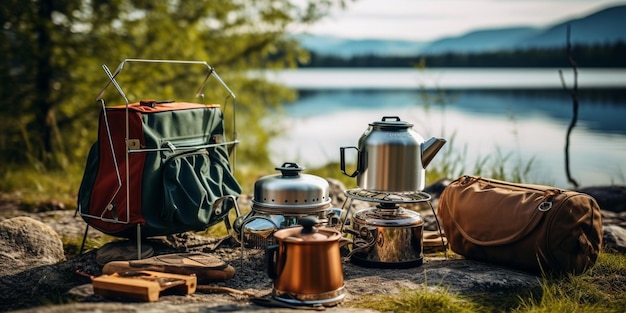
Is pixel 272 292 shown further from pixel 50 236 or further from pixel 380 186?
pixel 50 236

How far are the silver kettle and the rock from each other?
7.69 ft

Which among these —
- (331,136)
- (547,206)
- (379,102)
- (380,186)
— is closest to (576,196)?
(547,206)

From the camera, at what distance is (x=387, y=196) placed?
515 centimetres

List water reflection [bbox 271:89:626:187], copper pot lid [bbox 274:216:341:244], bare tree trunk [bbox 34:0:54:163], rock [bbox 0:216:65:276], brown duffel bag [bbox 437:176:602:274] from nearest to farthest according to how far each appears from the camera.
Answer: copper pot lid [bbox 274:216:341:244], brown duffel bag [bbox 437:176:602:274], rock [bbox 0:216:65:276], water reflection [bbox 271:89:626:187], bare tree trunk [bbox 34:0:54:163]

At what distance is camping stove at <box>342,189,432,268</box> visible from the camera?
16.2 feet

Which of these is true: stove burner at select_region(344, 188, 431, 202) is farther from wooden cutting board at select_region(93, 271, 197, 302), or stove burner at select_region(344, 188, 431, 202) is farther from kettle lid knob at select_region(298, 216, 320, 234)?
wooden cutting board at select_region(93, 271, 197, 302)

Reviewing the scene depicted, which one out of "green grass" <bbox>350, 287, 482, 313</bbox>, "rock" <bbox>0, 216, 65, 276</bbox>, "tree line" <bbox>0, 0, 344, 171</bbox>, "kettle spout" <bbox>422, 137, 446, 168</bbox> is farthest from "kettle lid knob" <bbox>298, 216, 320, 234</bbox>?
"tree line" <bbox>0, 0, 344, 171</bbox>

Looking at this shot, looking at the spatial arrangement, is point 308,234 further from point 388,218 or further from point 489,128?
point 489,128

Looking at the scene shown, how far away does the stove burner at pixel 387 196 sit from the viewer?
196 inches

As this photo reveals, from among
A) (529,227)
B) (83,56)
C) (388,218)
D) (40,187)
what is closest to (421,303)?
(388,218)

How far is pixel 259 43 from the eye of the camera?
39.3 ft

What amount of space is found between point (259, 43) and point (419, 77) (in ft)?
12.8

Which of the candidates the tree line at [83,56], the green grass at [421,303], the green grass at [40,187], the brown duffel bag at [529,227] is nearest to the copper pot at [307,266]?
the green grass at [421,303]

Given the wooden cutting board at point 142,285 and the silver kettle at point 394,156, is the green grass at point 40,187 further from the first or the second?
the silver kettle at point 394,156
